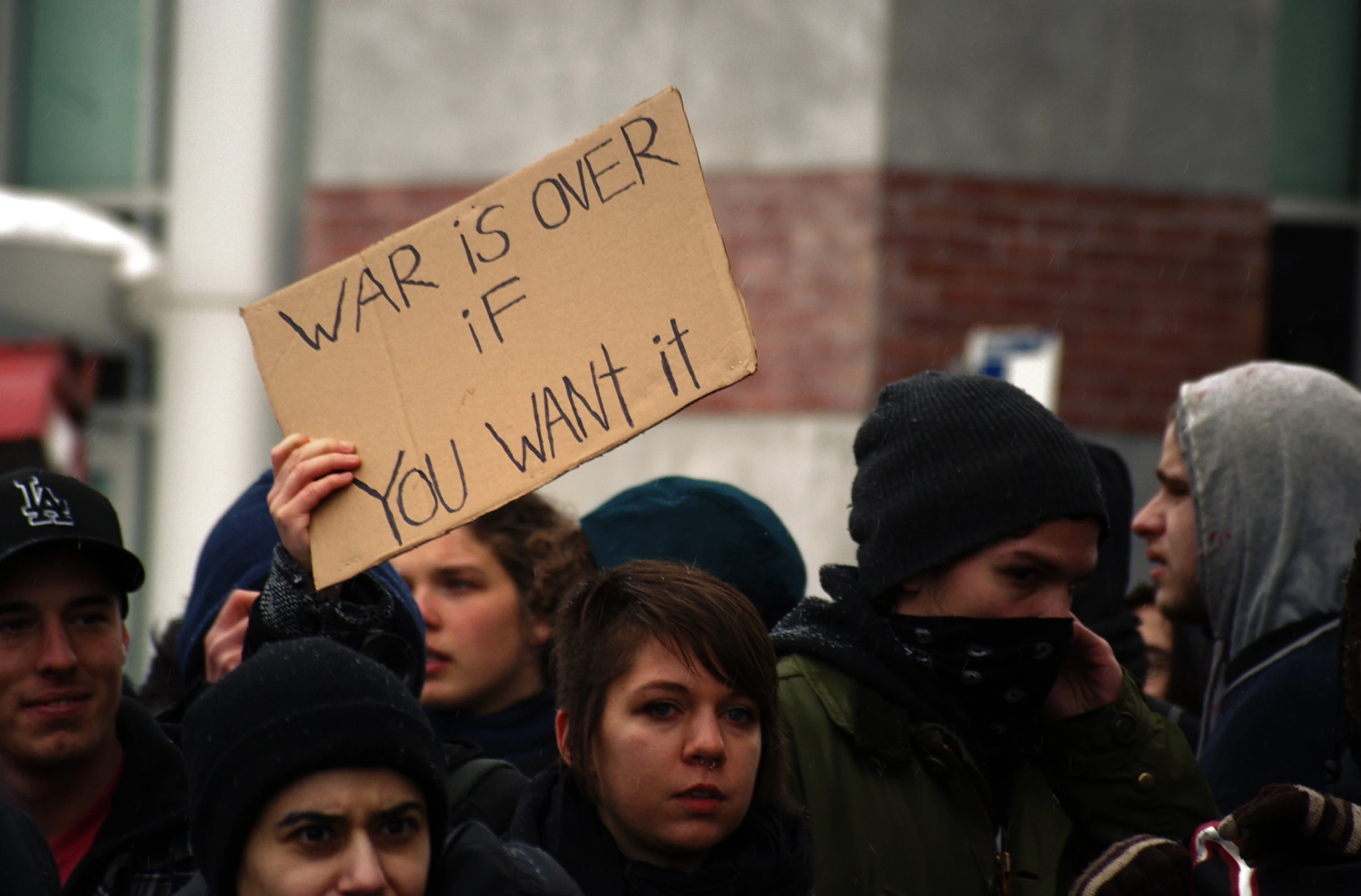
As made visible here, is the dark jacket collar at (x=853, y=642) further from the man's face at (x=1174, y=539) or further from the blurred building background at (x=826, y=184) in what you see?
the blurred building background at (x=826, y=184)

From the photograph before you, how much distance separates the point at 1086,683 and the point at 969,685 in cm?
26

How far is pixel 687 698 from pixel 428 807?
45 centimetres

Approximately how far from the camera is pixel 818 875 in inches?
108

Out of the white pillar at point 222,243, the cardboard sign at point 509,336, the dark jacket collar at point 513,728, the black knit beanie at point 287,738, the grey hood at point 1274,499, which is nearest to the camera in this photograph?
the black knit beanie at point 287,738

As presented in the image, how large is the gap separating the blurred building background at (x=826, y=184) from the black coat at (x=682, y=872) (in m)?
5.02

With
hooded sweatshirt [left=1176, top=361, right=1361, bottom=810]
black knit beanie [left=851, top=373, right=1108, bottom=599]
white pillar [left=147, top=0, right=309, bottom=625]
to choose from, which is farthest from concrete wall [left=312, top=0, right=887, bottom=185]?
black knit beanie [left=851, top=373, right=1108, bottom=599]

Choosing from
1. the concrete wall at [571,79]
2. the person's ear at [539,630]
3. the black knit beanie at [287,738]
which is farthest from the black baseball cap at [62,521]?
the concrete wall at [571,79]

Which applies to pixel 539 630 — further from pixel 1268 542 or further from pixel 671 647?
pixel 1268 542

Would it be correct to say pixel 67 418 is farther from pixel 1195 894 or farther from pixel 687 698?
pixel 1195 894

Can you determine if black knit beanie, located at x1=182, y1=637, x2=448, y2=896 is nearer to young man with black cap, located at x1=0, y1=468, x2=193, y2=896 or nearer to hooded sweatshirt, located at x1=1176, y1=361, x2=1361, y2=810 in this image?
young man with black cap, located at x1=0, y1=468, x2=193, y2=896

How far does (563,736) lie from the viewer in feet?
9.28

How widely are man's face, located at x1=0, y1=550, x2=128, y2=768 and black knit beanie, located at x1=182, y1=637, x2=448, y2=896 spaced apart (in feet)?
1.55

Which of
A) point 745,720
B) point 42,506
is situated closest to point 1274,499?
point 745,720

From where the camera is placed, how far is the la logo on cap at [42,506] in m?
2.91
